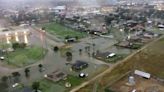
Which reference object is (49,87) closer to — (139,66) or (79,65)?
(79,65)

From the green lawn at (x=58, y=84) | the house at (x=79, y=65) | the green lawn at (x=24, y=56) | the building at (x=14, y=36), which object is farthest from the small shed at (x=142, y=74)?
the building at (x=14, y=36)

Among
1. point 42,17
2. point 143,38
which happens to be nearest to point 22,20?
point 42,17

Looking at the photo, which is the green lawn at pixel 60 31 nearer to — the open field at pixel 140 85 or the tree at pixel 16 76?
the tree at pixel 16 76

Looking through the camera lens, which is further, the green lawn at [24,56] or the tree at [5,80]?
the green lawn at [24,56]

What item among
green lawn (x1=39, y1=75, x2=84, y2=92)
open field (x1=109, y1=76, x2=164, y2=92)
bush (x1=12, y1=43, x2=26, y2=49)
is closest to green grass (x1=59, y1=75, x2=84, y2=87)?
green lawn (x1=39, y1=75, x2=84, y2=92)

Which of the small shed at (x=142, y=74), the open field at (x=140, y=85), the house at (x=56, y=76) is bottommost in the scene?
the house at (x=56, y=76)

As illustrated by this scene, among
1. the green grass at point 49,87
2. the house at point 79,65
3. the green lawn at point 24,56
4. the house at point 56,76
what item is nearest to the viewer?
the green grass at point 49,87

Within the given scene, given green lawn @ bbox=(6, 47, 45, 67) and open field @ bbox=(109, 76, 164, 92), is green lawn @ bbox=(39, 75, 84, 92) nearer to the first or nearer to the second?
open field @ bbox=(109, 76, 164, 92)
